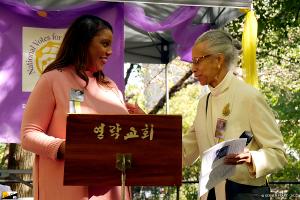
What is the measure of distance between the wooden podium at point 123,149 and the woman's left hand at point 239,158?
397 mm

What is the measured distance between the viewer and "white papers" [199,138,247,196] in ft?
9.42

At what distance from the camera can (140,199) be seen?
361 inches

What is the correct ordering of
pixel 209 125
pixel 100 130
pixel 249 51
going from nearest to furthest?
pixel 100 130 < pixel 209 125 < pixel 249 51

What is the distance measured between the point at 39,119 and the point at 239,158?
3.19 feet

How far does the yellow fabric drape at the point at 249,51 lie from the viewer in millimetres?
5406

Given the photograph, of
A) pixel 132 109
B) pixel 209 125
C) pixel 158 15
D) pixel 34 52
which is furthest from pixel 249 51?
pixel 132 109

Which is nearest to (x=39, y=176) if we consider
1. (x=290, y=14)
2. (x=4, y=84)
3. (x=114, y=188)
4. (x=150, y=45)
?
(x=114, y=188)

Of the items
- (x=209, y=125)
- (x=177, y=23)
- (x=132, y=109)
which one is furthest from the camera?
(x=177, y=23)

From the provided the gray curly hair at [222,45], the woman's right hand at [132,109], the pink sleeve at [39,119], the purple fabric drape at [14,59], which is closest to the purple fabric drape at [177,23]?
the purple fabric drape at [14,59]

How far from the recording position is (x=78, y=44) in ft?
9.87

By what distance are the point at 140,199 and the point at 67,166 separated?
6.73 meters

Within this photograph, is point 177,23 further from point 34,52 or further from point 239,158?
point 239,158

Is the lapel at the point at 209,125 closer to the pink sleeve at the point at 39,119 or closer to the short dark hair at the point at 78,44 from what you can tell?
the short dark hair at the point at 78,44

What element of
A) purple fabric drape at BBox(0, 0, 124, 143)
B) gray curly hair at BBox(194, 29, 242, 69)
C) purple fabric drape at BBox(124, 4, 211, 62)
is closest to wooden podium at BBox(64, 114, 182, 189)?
gray curly hair at BBox(194, 29, 242, 69)
